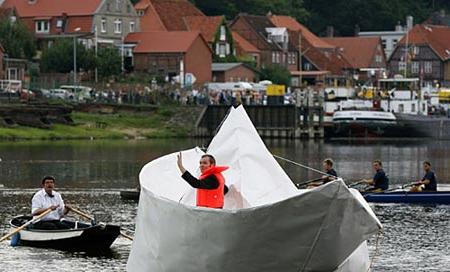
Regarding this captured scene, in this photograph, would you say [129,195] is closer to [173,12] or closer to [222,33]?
[222,33]

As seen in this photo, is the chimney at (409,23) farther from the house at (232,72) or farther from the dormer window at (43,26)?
the dormer window at (43,26)

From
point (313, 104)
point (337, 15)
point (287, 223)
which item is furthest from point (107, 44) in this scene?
point (287, 223)

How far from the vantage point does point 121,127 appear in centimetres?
10850

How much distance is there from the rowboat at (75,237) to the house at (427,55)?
140 meters

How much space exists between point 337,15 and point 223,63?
58.0 meters

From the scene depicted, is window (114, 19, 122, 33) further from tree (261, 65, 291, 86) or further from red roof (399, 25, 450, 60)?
red roof (399, 25, 450, 60)

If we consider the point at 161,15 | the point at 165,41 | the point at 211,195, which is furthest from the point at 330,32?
the point at 211,195

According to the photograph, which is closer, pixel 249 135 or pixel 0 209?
pixel 249 135

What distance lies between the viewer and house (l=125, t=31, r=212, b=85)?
437ft

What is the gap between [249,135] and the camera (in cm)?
3080

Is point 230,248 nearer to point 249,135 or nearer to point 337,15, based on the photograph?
point 249,135

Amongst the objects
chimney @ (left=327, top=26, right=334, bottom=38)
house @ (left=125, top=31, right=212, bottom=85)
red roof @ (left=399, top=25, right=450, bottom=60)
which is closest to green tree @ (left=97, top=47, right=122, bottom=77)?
house @ (left=125, top=31, right=212, bottom=85)

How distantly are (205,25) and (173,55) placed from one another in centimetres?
1460

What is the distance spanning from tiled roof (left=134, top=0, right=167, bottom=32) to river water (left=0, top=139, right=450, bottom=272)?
41.6 m
